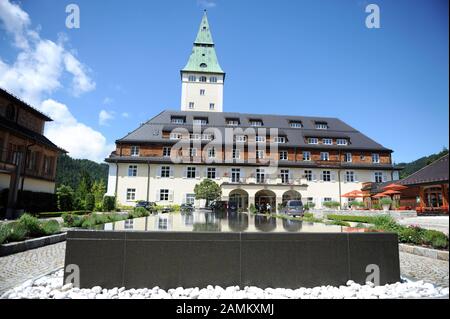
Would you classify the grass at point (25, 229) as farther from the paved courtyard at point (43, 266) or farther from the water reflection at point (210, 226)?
the water reflection at point (210, 226)

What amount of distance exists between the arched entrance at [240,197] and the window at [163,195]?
7780 millimetres

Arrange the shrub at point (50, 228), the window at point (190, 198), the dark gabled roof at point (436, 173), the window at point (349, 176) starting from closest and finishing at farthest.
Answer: the dark gabled roof at point (436, 173) → the shrub at point (50, 228) → the window at point (190, 198) → the window at point (349, 176)

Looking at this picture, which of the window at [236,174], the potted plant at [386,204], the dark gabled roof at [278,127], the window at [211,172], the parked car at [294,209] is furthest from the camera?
the dark gabled roof at [278,127]

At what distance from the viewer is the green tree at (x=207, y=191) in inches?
1313

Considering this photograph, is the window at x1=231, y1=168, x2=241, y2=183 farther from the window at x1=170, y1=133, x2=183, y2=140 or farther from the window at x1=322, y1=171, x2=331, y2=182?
the window at x1=322, y1=171, x2=331, y2=182

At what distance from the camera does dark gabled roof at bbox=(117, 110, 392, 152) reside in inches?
1564

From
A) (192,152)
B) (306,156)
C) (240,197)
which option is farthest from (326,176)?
(192,152)

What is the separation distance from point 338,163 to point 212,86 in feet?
101

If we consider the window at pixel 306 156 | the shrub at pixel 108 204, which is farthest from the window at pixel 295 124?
the shrub at pixel 108 204

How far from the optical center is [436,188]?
3609 mm

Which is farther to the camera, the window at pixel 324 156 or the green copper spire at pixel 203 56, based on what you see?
the green copper spire at pixel 203 56

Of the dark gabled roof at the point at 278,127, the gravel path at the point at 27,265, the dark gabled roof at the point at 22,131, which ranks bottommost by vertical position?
the gravel path at the point at 27,265

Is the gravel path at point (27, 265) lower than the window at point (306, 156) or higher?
lower
